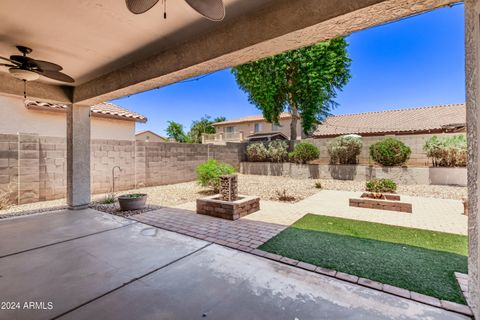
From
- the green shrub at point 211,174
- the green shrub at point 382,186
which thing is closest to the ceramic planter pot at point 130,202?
the green shrub at point 211,174

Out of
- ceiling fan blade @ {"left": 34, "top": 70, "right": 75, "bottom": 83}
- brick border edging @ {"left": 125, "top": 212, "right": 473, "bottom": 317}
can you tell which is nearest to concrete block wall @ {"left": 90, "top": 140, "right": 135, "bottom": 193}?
ceiling fan blade @ {"left": 34, "top": 70, "right": 75, "bottom": 83}

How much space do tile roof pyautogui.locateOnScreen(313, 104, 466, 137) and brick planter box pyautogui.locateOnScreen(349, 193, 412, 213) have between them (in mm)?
12767

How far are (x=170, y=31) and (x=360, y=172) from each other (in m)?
9.51

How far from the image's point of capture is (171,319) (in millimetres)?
1858

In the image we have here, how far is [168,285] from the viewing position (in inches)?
92.7

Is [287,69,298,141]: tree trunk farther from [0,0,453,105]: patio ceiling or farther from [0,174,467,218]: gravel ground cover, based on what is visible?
[0,0,453,105]: patio ceiling

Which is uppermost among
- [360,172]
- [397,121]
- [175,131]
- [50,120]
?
[175,131]

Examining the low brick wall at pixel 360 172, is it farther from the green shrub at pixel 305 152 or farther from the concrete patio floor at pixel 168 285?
the concrete patio floor at pixel 168 285

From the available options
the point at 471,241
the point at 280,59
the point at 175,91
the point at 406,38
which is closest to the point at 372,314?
the point at 471,241

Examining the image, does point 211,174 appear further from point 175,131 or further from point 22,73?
point 175,131

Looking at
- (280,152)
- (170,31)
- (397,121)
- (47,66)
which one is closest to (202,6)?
(170,31)

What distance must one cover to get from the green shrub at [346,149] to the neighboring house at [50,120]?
9883 mm

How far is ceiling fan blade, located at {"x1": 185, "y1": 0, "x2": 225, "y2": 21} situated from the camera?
1.87 metres

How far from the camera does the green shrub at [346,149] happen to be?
10.3m
